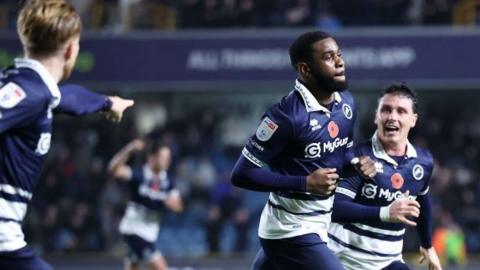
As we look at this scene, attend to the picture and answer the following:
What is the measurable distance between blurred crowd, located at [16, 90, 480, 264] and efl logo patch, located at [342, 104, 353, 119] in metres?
13.1

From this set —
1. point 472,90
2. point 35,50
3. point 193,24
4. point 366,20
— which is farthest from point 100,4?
point 35,50

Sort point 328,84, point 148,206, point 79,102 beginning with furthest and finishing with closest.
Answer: point 148,206, point 328,84, point 79,102

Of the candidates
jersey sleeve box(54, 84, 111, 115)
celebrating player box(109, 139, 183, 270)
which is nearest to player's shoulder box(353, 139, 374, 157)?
jersey sleeve box(54, 84, 111, 115)

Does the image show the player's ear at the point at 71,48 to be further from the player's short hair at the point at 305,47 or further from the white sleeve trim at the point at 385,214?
the white sleeve trim at the point at 385,214

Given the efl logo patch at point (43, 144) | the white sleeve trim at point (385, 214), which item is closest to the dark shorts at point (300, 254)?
the white sleeve trim at point (385, 214)

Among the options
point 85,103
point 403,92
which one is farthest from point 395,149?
point 85,103

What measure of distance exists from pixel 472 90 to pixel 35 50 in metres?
17.3

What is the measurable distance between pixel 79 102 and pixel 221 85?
51.9 ft

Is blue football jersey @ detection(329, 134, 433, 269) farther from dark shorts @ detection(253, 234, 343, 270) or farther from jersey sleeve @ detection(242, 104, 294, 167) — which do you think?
jersey sleeve @ detection(242, 104, 294, 167)

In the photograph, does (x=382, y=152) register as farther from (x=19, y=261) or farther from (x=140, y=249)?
(x=140, y=249)

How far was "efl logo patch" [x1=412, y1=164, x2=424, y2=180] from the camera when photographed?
7281 mm

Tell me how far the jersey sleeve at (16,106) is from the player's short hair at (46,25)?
0.22 meters

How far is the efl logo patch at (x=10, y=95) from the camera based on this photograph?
472 cm

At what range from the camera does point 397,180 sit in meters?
7.20
